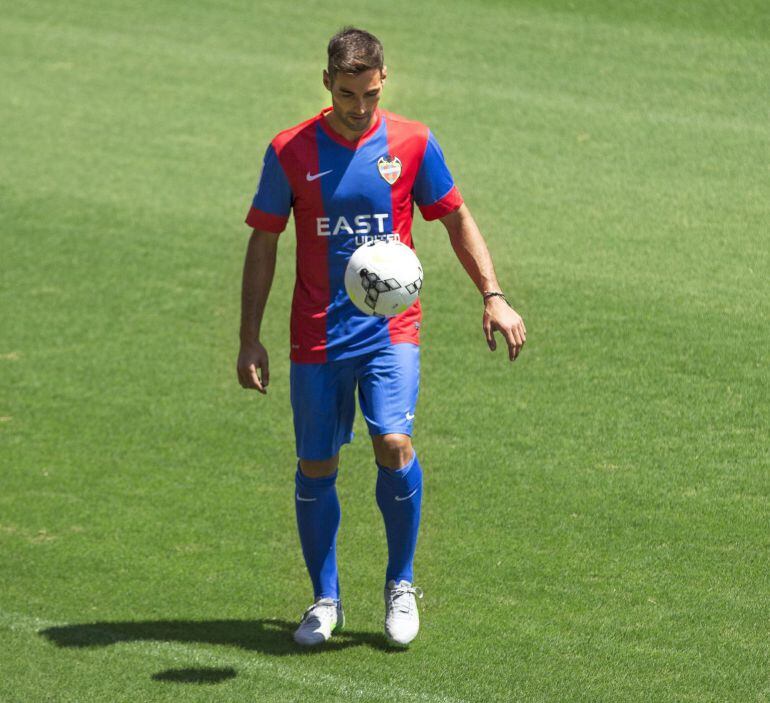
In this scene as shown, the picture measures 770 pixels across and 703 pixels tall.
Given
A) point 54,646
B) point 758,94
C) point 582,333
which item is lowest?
point 54,646

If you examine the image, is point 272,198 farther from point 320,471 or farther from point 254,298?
point 320,471

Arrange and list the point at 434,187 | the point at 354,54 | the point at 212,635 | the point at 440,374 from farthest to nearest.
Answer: the point at 440,374
the point at 212,635
the point at 434,187
the point at 354,54

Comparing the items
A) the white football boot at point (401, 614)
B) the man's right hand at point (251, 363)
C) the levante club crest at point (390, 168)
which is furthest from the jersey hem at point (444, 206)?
the white football boot at point (401, 614)

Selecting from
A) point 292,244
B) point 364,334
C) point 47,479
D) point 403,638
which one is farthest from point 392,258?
point 292,244

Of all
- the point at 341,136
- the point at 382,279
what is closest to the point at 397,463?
the point at 382,279

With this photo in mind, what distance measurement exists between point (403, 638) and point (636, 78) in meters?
7.45

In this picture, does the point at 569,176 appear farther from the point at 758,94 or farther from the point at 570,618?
the point at 570,618

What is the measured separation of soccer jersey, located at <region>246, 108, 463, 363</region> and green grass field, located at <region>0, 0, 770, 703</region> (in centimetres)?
128

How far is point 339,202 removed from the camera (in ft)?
17.7

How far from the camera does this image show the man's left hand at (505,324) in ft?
17.4

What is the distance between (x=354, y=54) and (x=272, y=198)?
657mm

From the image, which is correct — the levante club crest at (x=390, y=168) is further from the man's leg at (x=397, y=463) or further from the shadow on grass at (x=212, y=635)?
the shadow on grass at (x=212, y=635)

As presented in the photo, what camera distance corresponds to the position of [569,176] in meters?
10.5

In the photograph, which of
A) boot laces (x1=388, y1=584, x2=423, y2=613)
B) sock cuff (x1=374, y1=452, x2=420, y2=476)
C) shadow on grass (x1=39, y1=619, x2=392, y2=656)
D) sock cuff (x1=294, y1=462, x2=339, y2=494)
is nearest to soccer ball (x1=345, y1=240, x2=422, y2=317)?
sock cuff (x1=374, y1=452, x2=420, y2=476)
